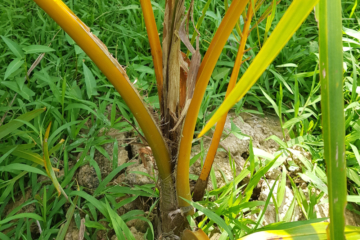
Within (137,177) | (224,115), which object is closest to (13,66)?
(137,177)

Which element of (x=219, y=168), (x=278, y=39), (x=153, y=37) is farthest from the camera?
(x=219, y=168)

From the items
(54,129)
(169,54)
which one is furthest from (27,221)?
(169,54)

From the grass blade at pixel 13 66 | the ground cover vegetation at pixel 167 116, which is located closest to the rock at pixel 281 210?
the ground cover vegetation at pixel 167 116

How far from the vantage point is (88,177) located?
37.5 inches

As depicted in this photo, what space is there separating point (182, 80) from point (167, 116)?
0.10m

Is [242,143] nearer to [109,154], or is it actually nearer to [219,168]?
[219,168]

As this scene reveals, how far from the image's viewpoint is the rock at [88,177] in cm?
94

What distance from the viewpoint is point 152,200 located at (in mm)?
875

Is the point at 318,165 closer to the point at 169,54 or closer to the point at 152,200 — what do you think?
the point at 152,200

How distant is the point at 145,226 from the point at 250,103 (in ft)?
2.20

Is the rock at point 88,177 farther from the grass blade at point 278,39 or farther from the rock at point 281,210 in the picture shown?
the grass blade at point 278,39

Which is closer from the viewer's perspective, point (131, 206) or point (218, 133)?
point (218, 133)

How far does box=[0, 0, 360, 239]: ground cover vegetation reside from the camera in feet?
1.34

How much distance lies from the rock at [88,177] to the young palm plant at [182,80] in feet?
1.04
